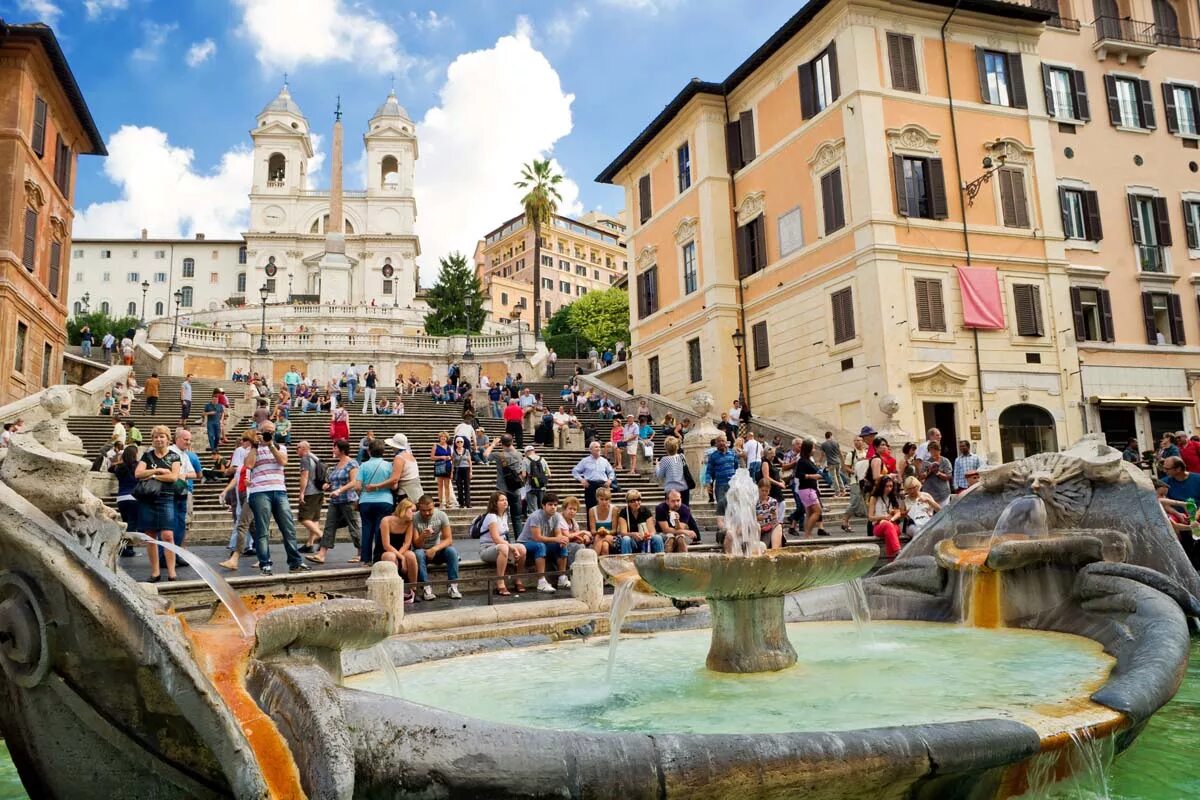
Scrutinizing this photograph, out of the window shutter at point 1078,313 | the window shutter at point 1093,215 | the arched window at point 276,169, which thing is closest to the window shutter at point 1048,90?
the window shutter at point 1093,215

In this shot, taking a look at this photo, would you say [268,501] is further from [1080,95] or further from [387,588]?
[1080,95]

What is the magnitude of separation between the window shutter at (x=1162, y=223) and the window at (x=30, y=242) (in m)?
36.7

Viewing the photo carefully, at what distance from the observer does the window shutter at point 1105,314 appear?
25344 millimetres

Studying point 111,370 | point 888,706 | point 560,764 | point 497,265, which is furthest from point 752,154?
point 497,265

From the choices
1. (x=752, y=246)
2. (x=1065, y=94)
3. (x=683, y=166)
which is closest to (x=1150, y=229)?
(x=1065, y=94)

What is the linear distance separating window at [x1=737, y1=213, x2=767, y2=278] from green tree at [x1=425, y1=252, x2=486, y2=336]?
39.5 metres

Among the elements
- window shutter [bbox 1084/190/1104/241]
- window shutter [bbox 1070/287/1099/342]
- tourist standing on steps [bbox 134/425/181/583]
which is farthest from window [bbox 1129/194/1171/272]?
tourist standing on steps [bbox 134/425/181/583]

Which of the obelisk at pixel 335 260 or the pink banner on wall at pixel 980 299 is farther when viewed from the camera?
the obelisk at pixel 335 260

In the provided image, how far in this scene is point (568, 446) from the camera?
2280 centimetres

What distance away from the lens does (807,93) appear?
84.8 feet

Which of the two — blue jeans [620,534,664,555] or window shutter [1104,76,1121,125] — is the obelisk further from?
blue jeans [620,534,664,555]

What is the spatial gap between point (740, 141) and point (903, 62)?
6.05 m

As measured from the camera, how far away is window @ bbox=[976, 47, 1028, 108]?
25.5 metres

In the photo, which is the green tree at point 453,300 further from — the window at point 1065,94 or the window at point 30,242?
the window at point 1065,94
